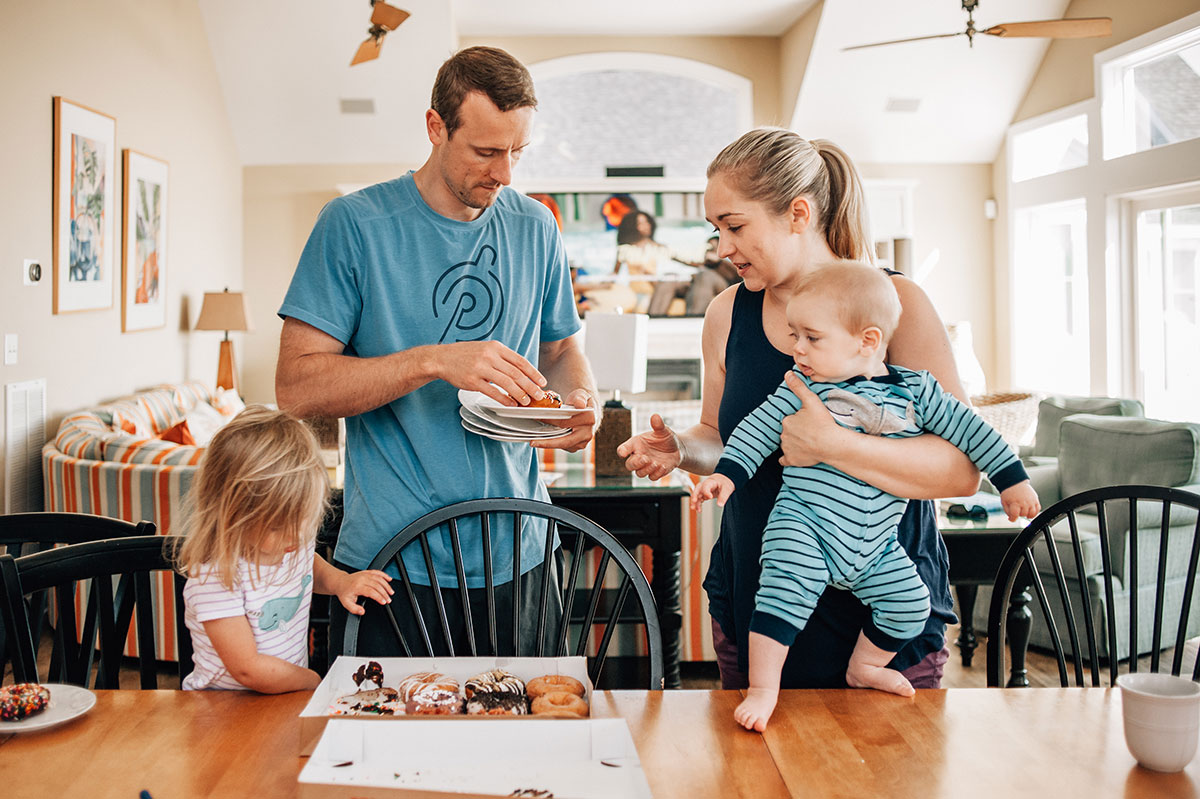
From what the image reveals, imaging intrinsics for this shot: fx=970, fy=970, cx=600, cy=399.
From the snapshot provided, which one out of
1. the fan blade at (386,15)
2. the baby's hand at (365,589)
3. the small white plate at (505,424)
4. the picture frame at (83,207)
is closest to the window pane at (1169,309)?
the fan blade at (386,15)

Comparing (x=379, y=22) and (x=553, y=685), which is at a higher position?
(x=379, y=22)

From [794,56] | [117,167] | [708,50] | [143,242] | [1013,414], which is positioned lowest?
[1013,414]

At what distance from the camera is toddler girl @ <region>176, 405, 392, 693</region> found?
1.42 meters

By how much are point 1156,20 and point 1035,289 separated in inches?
91.0

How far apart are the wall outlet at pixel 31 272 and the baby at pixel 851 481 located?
429 cm

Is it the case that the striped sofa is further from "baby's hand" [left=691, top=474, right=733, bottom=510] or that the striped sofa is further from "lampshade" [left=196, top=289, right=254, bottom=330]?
"lampshade" [left=196, top=289, right=254, bottom=330]

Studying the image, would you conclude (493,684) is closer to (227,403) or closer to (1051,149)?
(227,403)

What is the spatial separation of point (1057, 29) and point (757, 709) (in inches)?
197

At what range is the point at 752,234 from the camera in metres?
1.36

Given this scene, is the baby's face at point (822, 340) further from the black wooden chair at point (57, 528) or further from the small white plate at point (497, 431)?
the black wooden chair at point (57, 528)

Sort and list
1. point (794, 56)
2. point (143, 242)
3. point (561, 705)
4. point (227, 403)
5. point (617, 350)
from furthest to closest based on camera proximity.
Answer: point (794, 56) → point (227, 403) → point (143, 242) → point (617, 350) → point (561, 705)

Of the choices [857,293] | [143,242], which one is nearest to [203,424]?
[143,242]

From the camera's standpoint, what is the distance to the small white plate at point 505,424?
58.4 inches

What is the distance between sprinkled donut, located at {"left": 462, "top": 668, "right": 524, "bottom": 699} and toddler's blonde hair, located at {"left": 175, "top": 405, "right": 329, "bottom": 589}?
0.51 meters
